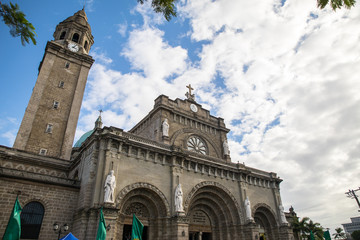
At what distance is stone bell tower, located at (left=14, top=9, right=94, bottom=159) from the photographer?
30.1 metres

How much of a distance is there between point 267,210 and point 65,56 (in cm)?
3622

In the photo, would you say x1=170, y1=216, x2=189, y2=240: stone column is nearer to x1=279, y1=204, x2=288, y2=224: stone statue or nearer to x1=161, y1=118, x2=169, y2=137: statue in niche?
x1=161, y1=118, x2=169, y2=137: statue in niche

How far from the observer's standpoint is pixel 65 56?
121 feet

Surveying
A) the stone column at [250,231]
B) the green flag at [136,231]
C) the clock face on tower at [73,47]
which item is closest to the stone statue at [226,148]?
the stone column at [250,231]

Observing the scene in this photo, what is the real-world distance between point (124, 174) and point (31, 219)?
7592mm

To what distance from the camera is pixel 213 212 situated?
27.9 meters

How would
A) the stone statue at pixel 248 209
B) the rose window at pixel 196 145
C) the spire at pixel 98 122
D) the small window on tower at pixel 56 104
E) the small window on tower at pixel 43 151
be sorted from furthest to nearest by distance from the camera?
1. the spire at pixel 98 122
2. the small window on tower at pixel 56 104
3. the rose window at pixel 196 145
4. the small window on tower at pixel 43 151
5. the stone statue at pixel 248 209

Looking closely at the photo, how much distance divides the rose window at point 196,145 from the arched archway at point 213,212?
5993 millimetres

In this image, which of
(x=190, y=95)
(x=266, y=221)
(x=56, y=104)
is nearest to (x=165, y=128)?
(x=190, y=95)

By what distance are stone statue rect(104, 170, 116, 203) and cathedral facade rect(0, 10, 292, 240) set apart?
82 mm

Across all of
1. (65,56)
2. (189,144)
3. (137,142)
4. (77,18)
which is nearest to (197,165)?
(189,144)

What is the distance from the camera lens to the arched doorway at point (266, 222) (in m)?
30.7

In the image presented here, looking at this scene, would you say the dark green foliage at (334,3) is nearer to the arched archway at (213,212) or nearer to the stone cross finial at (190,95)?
the arched archway at (213,212)

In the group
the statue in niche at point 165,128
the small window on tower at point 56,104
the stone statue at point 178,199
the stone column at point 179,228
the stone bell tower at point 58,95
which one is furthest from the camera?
the small window on tower at point 56,104
